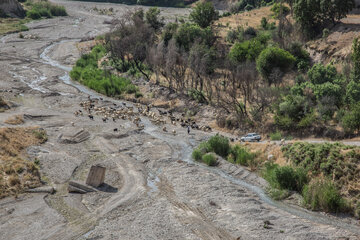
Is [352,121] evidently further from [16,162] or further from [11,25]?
[11,25]

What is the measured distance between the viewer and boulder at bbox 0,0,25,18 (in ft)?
532

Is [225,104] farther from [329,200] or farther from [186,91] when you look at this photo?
[329,200]

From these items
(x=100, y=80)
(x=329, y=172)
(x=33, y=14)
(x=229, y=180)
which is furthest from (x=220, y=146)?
(x=33, y=14)

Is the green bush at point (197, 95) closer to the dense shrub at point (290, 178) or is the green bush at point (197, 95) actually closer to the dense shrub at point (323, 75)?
the dense shrub at point (323, 75)

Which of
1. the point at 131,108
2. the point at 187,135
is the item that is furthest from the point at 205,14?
the point at 187,135

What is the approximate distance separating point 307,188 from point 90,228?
66.7ft

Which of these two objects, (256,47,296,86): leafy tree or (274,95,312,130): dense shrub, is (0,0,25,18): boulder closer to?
(256,47,296,86): leafy tree

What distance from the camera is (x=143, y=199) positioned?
122 ft

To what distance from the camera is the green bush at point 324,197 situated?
113 ft

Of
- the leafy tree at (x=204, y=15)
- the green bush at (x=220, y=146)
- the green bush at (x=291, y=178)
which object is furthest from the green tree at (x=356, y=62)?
the leafy tree at (x=204, y=15)

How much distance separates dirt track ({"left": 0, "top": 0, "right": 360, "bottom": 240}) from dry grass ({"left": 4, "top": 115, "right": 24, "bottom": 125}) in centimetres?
107

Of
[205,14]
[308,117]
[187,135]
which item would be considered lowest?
[187,135]

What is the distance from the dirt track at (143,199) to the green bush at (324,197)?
115 centimetres

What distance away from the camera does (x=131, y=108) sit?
69.8m
